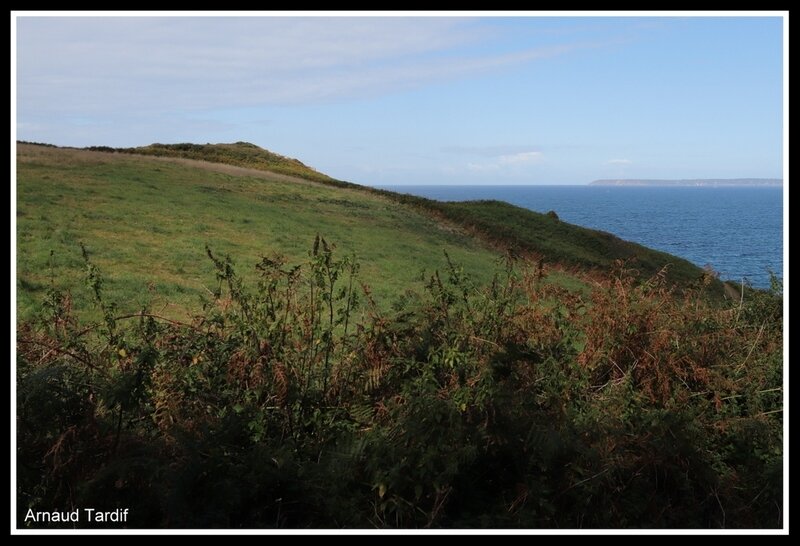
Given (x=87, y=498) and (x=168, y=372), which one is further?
(x=168, y=372)

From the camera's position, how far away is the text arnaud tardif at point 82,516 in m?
4.62

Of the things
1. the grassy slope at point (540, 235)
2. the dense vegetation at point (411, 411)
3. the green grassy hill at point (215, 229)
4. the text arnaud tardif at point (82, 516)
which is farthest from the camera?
the grassy slope at point (540, 235)

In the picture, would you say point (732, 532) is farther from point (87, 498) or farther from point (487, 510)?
point (87, 498)

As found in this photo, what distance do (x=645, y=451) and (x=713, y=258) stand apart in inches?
2118

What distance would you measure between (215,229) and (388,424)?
20956 millimetres

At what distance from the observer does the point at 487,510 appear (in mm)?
4797

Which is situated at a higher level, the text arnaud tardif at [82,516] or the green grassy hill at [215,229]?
the green grassy hill at [215,229]

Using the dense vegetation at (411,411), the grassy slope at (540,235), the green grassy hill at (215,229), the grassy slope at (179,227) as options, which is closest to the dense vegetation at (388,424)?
the dense vegetation at (411,411)

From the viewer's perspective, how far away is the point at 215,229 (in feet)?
82.3

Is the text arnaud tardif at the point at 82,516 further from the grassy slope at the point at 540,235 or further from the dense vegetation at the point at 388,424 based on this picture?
the grassy slope at the point at 540,235

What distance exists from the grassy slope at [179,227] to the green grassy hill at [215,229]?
0.07 m

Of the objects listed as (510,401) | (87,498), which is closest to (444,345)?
(510,401)

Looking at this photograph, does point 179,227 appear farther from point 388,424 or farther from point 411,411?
point 411,411
